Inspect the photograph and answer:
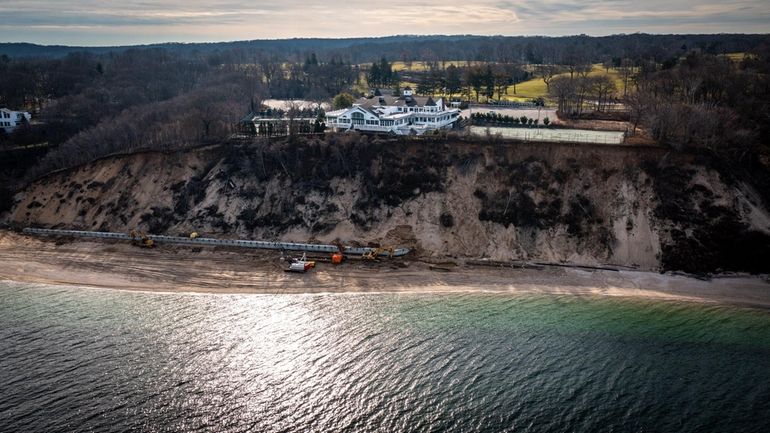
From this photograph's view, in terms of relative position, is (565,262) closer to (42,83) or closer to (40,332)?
(40,332)

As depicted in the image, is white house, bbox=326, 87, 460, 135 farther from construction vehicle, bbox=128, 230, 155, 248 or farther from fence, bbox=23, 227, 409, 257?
construction vehicle, bbox=128, 230, 155, 248

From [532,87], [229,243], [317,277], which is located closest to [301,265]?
[317,277]

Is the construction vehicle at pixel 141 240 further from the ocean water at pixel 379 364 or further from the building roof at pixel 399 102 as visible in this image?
the building roof at pixel 399 102

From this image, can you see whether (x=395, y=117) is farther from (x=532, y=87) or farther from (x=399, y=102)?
(x=532, y=87)

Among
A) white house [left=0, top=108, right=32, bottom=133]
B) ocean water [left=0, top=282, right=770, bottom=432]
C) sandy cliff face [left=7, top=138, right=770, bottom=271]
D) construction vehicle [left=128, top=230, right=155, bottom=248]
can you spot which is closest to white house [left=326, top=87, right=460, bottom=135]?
sandy cliff face [left=7, top=138, right=770, bottom=271]

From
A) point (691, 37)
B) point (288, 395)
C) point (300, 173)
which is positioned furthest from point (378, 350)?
point (691, 37)

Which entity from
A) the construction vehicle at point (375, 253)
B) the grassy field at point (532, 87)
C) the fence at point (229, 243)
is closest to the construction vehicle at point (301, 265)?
the fence at point (229, 243)
